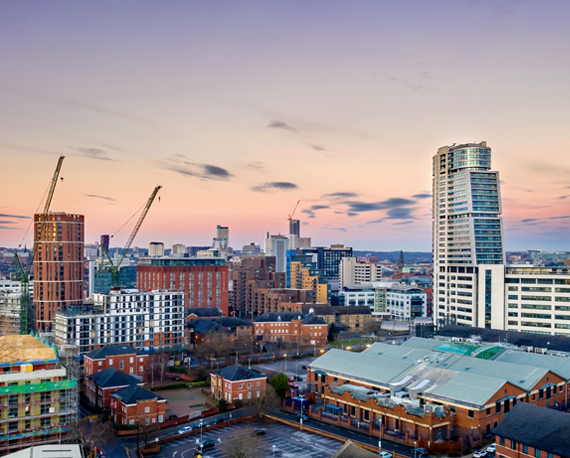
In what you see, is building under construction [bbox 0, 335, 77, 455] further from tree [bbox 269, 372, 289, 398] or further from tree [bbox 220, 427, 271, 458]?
tree [bbox 269, 372, 289, 398]

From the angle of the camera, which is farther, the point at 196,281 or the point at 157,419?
the point at 196,281

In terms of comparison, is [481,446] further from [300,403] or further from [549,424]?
[300,403]

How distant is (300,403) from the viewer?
195 feet

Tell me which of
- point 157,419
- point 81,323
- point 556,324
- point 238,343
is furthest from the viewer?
point 238,343

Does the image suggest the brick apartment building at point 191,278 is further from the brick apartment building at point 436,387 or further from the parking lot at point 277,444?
the parking lot at point 277,444

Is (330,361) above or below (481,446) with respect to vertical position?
above

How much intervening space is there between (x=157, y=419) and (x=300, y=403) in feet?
53.5

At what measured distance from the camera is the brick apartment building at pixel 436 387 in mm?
48906

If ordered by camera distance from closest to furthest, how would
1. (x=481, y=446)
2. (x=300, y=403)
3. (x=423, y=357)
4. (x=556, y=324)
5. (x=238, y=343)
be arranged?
(x=481, y=446), (x=300, y=403), (x=423, y=357), (x=556, y=324), (x=238, y=343)

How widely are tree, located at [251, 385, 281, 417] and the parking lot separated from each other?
278cm


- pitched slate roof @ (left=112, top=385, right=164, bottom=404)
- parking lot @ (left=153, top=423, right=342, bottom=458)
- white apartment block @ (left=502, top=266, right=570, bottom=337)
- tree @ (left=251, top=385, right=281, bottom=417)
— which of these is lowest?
parking lot @ (left=153, top=423, right=342, bottom=458)

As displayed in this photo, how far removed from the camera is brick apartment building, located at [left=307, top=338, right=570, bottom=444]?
4891 centimetres

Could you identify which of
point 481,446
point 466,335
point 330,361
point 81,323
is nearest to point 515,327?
point 466,335

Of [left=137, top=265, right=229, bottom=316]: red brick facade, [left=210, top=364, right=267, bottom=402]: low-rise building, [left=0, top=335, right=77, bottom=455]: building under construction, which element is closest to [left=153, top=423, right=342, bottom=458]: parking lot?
[left=210, top=364, right=267, bottom=402]: low-rise building
